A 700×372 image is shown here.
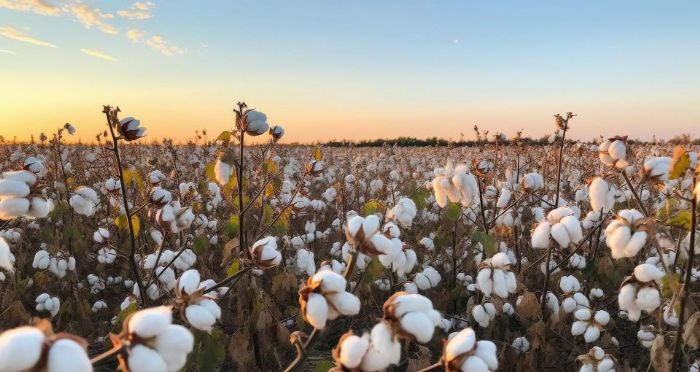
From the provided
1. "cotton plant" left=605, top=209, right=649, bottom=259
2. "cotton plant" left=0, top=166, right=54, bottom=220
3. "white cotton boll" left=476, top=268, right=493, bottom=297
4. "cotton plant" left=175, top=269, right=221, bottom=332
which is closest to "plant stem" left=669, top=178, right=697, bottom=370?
"cotton plant" left=605, top=209, right=649, bottom=259

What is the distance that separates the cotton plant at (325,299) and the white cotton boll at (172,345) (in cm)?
34

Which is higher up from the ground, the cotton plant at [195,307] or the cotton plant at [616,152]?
the cotton plant at [616,152]

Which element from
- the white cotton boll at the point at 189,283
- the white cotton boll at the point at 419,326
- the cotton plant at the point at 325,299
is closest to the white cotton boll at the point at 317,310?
the cotton plant at the point at 325,299

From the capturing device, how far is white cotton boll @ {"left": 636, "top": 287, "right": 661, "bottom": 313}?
2.24 metres

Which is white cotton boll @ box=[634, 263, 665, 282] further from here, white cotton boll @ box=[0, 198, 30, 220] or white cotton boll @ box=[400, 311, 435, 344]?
white cotton boll @ box=[0, 198, 30, 220]

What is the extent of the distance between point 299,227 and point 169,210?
Answer: 4528 millimetres

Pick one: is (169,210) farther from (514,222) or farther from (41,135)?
(41,135)

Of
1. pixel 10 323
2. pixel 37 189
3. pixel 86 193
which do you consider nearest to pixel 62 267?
pixel 10 323

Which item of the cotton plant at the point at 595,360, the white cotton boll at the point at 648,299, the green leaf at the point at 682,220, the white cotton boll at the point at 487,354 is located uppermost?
the green leaf at the point at 682,220

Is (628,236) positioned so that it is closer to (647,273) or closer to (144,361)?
(647,273)

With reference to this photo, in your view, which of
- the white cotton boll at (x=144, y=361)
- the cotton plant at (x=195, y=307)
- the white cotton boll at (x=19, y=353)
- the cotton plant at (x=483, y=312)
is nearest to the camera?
the white cotton boll at (x=19, y=353)

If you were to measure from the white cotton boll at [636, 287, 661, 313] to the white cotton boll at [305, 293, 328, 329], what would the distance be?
140cm

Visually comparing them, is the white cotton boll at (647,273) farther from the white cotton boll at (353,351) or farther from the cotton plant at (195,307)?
the cotton plant at (195,307)

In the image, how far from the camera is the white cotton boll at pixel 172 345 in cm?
127
